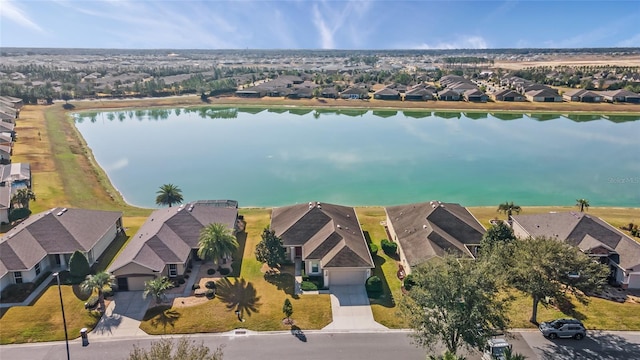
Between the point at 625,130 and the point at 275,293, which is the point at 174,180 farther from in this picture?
the point at 625,130

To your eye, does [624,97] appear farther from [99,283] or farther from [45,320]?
[45,320]

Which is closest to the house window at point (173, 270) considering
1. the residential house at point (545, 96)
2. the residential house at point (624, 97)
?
the residential house at point (545, 96)

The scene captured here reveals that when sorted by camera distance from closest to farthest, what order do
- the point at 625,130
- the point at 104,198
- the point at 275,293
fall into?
the point at 275,293 → the point at 104,198 → the point at 625,130

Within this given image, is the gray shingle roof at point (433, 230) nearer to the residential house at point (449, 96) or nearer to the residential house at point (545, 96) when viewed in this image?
the residential house at point (449, 96)

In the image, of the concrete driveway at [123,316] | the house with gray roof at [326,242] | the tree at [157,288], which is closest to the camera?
the concrete driveway at [123,316]

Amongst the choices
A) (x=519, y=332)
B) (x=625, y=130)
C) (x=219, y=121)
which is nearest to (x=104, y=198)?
(x=519, y=332)

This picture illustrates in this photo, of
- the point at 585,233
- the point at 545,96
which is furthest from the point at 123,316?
the point at 545,96

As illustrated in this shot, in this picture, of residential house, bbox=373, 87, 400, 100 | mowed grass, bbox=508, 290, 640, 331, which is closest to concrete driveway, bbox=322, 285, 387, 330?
mowed grass, bbox=508, 290, 640, 331
